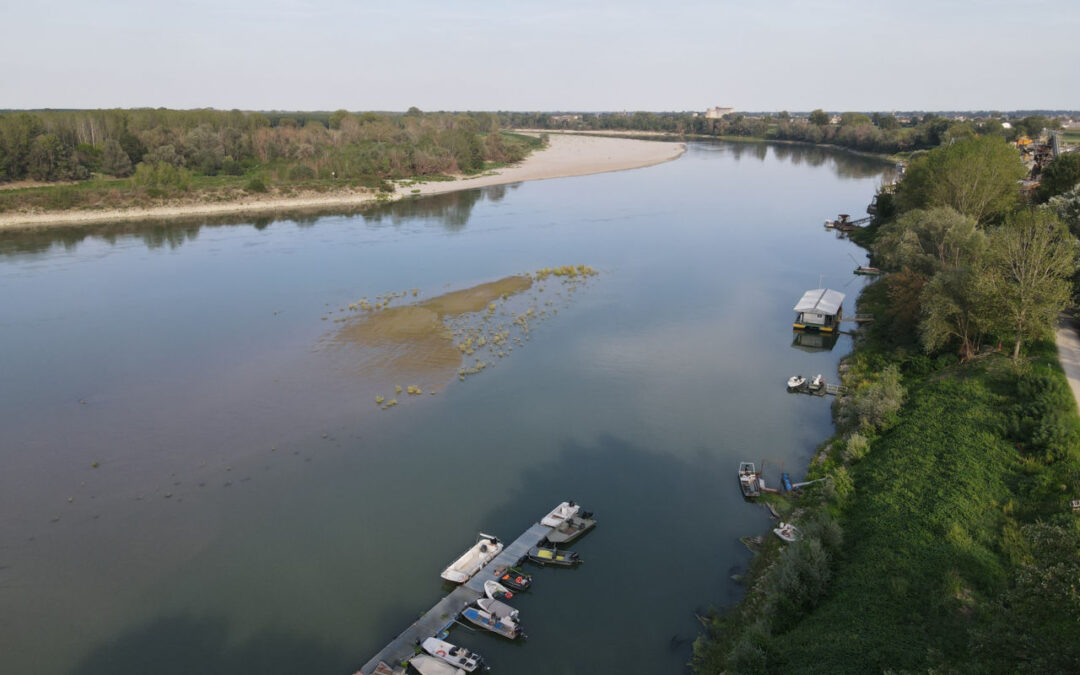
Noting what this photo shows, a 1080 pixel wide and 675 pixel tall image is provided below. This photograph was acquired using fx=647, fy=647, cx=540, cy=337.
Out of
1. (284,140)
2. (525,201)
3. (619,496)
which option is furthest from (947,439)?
(284,140)

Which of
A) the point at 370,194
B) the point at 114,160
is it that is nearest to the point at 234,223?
the point at 370,194

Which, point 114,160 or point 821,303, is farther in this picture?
point 114,160

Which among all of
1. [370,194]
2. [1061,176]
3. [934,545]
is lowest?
[934,545]

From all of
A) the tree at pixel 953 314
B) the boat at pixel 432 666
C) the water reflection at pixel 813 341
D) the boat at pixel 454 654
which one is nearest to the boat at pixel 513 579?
the boat at pixel 454 654

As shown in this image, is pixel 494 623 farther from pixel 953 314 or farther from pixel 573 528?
pixel 953 314

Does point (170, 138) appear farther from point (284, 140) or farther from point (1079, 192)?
point (1079, 192)
